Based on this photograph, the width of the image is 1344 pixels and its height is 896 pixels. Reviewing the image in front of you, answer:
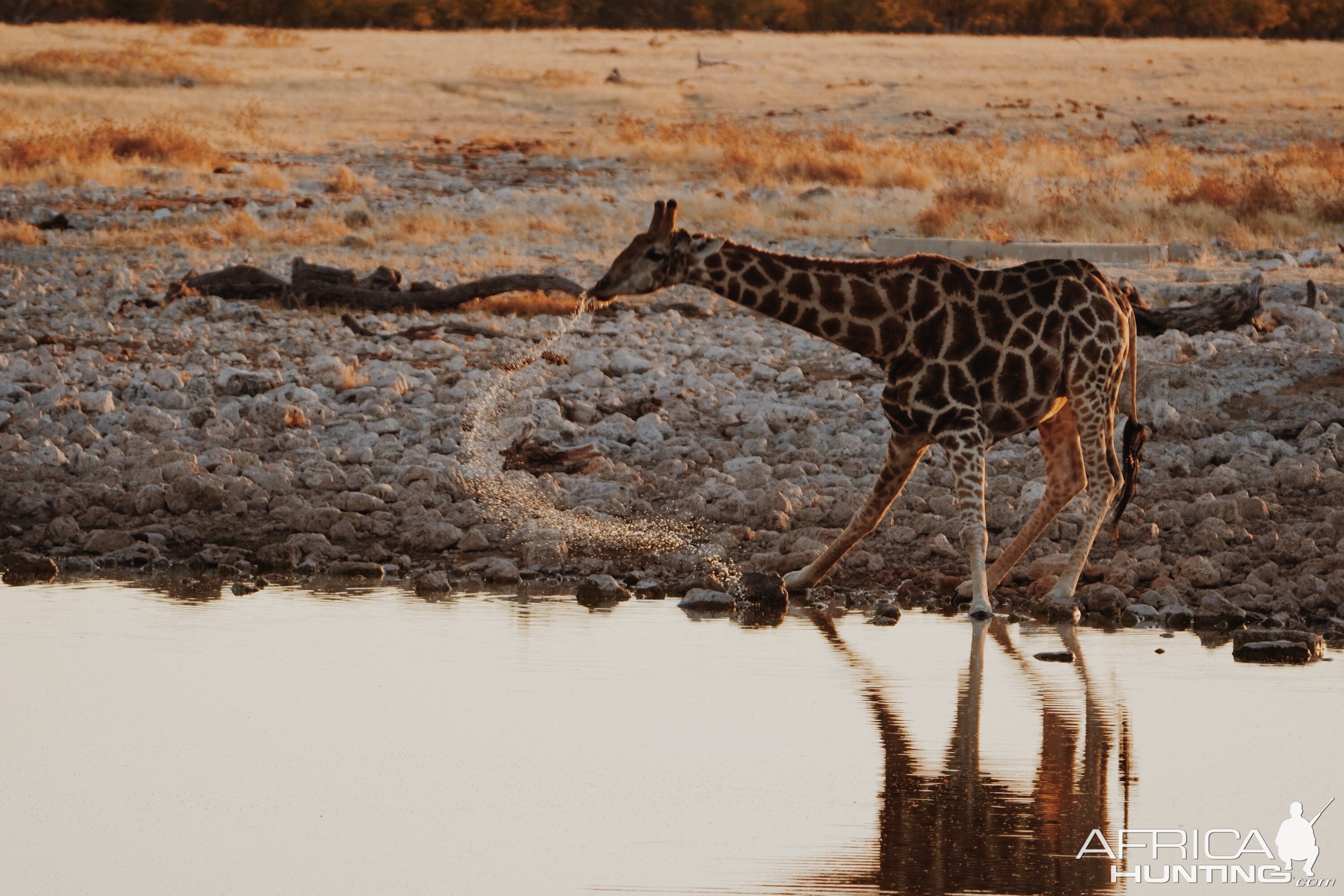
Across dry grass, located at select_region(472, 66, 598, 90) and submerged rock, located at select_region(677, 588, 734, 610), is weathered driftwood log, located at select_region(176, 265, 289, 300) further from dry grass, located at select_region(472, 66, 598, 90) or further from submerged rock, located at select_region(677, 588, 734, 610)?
dry grass, located at select_region(472, 66, 598, 90)

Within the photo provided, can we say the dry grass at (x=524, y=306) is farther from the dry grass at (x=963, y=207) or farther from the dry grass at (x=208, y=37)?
the dry grass at (x=208, y=37)

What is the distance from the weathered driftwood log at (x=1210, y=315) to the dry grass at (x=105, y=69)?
32.4m

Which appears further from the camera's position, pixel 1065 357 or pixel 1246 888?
pixel 1065 357

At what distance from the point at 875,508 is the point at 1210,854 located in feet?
11.7

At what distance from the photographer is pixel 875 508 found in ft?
29.3

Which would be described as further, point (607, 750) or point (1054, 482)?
point (1054, 482)

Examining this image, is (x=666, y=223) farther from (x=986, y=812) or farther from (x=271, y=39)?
(x=271, y=39)

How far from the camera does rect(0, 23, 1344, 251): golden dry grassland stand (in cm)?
2198

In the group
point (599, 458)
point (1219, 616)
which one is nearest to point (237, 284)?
point (599, 458)

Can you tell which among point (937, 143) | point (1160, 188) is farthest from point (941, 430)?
point (937, 143)

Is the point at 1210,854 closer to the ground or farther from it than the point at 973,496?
closer to the ground

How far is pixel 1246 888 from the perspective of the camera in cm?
527

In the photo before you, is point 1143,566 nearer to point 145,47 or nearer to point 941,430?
point 941,430

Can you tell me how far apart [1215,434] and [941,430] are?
4089mm
